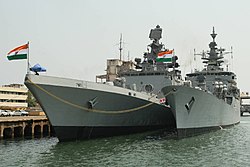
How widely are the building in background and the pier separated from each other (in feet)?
99.6

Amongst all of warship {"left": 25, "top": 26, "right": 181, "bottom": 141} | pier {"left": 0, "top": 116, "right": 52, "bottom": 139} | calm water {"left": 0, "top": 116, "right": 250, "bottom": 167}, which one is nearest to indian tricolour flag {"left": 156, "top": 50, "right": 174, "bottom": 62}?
warship {"left": 25, "top": 26, "right": 181, "bottom": 141}

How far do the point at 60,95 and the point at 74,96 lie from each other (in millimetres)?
806

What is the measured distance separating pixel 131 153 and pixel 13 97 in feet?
165

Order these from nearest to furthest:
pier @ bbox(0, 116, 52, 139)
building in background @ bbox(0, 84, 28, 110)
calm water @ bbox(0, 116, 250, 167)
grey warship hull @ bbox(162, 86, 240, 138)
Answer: calm water @ bbox(0, 116, 250, 167) → grey warship hull @ bbox(162, 86, 240, 138) → pier @ bbox(0, 116, 52, 139) → building in background @ bbox(0, 84, 28, 110)

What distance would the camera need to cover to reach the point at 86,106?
733 inches

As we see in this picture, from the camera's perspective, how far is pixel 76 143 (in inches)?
722

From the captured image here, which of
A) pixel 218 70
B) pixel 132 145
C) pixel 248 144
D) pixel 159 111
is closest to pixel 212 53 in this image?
pixel 218 70

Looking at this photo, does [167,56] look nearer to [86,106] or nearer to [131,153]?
[86,106]

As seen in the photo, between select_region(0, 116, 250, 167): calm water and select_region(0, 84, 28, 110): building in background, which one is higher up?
select_region(0, 84, 28, 110): building in background

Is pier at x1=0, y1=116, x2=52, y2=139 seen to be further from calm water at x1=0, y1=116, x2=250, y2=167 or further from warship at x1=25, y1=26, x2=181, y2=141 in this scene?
warship at x1=25, y1=26, x2=181, y2=141

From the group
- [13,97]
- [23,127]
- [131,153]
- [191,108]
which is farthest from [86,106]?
[13,97]

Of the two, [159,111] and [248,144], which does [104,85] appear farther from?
[248,144]

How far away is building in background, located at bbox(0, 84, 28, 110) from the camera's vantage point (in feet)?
189

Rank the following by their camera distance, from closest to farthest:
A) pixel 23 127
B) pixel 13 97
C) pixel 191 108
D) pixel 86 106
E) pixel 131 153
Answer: pixel 131 153
pixel 86 106
pixel 191 108
pixel 23 127
pixel 13 97
